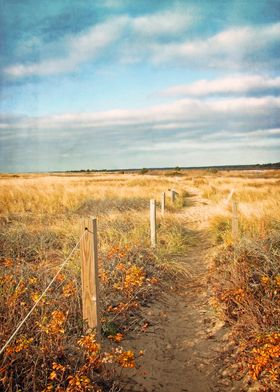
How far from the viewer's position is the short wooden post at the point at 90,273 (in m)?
3.43

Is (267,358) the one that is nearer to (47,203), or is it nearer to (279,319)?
(279,319)

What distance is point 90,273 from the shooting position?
11.4 feet

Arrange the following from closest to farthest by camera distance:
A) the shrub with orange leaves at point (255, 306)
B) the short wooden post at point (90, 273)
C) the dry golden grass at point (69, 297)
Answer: the dry golden grass at point (69, 297) → the shrub with orange leaves at point (255, 306) → the short wooden post at point (90, 273)

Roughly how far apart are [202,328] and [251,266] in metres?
1.31

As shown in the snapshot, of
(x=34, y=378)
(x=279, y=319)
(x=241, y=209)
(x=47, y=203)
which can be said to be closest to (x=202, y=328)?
(x=279, y=319)

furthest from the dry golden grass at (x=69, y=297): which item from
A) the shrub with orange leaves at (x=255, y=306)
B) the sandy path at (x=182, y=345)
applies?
the shrub with orange leaves at (x=255, y=306)

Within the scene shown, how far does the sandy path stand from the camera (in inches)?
135

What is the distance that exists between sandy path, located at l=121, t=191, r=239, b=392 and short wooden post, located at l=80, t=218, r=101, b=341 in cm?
76

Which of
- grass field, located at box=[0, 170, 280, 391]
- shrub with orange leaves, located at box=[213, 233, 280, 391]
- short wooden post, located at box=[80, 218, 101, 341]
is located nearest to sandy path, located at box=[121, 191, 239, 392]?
grass field, located at box=[0, 170, 280, 391]

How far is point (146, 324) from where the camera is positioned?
14.5ft

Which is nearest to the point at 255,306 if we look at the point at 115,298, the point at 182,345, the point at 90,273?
the point at 182,345

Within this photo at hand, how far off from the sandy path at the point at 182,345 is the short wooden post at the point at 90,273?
76cm

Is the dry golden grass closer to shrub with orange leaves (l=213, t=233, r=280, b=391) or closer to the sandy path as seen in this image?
the sandy path

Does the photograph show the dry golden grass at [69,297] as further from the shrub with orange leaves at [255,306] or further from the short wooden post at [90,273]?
the shrub with orange leaves at [255,306]
